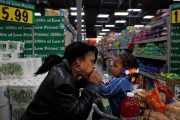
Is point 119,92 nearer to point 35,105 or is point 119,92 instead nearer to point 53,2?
point 35,105

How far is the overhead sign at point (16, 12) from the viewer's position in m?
3.68

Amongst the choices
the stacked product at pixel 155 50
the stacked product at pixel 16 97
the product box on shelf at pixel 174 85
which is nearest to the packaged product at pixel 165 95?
the stacked product at pixel 16 97

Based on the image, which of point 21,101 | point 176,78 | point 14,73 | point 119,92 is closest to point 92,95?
point 119,92

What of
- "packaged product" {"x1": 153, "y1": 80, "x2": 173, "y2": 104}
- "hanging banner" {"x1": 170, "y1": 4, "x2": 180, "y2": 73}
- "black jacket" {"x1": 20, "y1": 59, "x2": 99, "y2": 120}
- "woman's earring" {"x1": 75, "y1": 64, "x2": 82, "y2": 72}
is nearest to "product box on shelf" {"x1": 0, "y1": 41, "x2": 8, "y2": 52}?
"black jacket" {"x1": 20, "y1": 59, "x2": 99, "y2": 120}

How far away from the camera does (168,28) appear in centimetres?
430

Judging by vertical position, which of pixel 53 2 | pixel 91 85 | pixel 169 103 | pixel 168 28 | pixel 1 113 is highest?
pixel 53 2

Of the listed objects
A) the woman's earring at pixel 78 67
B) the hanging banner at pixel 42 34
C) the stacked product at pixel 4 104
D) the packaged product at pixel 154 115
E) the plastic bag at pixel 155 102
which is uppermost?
the hanging banner at pixel 42 34

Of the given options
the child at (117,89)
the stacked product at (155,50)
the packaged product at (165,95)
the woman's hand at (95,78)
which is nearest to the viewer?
the woman's hand at (95,78)

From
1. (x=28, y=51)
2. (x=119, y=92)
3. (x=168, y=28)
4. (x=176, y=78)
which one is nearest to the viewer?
(x=119, y=92)

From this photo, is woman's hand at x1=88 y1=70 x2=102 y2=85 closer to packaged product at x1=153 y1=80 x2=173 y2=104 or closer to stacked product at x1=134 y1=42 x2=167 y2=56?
packaged product at x1=153 y1=80 x2=173 y2=104

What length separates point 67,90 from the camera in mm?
1518

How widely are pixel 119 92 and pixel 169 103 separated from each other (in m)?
0.53

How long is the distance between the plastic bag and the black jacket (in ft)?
1.52

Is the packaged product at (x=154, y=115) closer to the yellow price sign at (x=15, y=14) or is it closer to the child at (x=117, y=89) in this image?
the child at (x=117, y=89)
